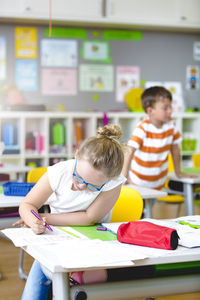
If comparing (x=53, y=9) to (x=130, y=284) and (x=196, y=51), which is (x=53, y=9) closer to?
(x=196, y=51)

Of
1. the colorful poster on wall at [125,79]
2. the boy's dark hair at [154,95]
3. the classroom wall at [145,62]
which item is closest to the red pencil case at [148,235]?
the boy's dark hair at [154,95]

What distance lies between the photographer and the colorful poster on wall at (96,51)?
5535 mm

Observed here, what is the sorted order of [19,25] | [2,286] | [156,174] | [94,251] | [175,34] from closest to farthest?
[94,251] < [2,286] < [156,174] < [19,25] < [175,34]

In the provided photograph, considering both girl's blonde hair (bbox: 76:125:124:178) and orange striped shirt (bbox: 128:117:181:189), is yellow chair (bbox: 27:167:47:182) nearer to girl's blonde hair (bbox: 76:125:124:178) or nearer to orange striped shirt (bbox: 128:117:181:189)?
orange striped shirt (bbox: 128:117:181:189)

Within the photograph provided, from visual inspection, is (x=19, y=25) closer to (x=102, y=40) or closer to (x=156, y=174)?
(x=102, y=40)

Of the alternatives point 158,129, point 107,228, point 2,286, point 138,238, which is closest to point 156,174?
A: point 158,129

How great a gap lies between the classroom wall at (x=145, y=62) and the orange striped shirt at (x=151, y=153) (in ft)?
7.85

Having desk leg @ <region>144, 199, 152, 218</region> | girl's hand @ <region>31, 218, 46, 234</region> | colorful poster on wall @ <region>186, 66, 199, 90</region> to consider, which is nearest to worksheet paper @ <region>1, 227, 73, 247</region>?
girl's hand @ <region>31, 218, 46, 234</region>

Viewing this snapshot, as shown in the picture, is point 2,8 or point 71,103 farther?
point 71,103

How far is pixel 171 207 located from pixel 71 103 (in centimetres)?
175

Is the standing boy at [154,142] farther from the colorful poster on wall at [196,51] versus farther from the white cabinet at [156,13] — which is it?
the colorful poster on wall at [196,51]

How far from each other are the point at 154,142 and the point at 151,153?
0.27 ft

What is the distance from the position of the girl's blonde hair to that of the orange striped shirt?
5.34 ft

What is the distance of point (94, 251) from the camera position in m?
1.24
